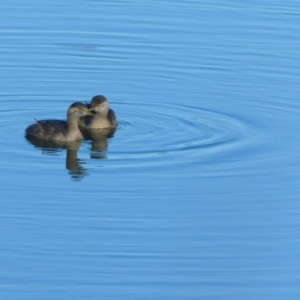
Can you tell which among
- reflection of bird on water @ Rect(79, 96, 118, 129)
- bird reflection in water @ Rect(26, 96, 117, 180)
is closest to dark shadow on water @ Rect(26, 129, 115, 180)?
bird reflection in water @ Rect(26, 96, 117, 180)

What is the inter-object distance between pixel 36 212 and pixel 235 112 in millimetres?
5541

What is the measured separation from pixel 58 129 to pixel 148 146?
4.97 ft

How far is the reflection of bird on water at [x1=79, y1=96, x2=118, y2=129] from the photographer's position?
56.3 ft

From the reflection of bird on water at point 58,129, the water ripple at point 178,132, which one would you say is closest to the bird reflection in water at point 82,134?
the reflection of bird on water at point 58,129

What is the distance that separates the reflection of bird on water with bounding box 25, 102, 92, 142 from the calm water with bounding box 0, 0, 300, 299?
23 cm

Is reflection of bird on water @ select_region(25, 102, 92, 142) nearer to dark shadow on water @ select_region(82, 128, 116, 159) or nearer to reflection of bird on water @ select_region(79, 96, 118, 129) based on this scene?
dark shadow on water @ select_region(82, 128, 116, 159)

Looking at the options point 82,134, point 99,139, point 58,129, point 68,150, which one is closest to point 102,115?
point 99,139

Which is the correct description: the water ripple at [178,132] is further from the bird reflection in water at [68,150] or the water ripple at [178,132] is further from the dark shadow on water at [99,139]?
the bird reflection in water at [68,150]

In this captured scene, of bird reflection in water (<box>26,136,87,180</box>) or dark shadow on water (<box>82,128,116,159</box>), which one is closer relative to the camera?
bird reflection in water (<box>26,136,87,180</box>)

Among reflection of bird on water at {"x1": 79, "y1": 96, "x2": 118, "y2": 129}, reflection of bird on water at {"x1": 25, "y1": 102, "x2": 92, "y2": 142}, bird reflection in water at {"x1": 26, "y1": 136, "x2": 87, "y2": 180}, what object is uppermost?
reflection of bird on water at {"x1": 79, "y1": 96, "x2": 118, "y2": 129}

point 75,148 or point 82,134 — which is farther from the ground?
point 82,134

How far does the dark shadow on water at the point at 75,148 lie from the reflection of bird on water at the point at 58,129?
0.07 metres

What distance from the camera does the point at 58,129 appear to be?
16453 millimetres

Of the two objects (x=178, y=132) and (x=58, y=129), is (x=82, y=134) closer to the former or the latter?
(x=58, y=129)
